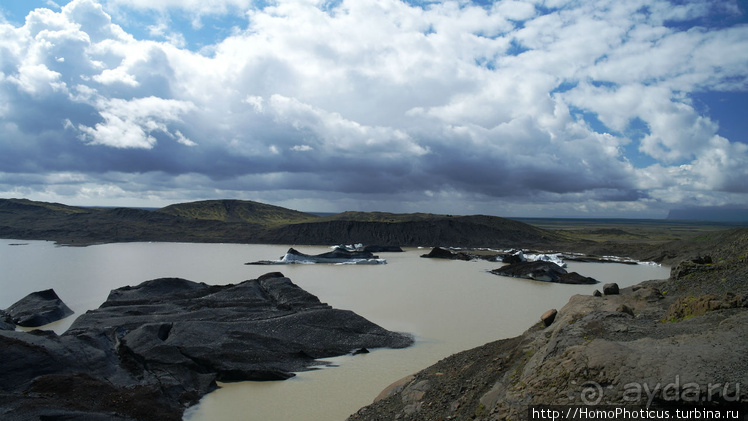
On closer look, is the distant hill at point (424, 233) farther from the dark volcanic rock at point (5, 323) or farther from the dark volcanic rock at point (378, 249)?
the dark volcanic rock at point (5, 323)

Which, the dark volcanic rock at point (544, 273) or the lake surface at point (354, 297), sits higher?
the dark volcanic rock at point (544, 273)

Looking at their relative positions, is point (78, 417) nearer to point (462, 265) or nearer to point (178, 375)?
point (178, 375)

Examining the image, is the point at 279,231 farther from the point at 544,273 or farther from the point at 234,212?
the point at 544,273

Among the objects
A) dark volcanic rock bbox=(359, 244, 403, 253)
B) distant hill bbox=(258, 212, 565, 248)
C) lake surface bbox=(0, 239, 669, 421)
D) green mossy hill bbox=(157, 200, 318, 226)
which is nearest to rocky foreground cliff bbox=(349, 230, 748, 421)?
lake surface bbox=(0, 239, 669, 421)

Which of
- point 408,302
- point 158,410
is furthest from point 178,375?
point 408,302

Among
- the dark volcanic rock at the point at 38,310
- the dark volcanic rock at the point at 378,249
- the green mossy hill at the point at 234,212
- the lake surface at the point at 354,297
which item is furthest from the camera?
the green mossy hill at the point at 234,212

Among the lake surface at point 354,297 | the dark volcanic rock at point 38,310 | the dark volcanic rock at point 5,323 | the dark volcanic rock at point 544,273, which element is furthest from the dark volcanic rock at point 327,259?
the dark volcanic rock at point 5,323

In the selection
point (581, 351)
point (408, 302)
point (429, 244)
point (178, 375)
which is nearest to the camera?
point (581, 351)
